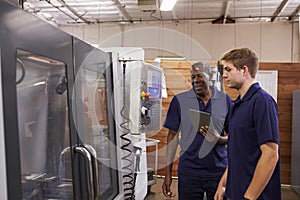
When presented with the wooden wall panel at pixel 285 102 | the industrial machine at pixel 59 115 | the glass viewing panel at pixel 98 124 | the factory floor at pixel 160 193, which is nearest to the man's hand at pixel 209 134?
the industrial machine at pixel 59 115

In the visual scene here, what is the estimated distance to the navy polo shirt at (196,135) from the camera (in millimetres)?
2293

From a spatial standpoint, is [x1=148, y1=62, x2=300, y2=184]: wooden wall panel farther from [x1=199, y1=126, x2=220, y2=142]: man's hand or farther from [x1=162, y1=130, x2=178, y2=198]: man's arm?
[x1=199, y1=126, x2=220, y2=142]: man's hand

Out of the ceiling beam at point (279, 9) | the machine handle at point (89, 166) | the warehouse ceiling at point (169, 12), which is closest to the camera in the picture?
the machine handle at point (89, 166)

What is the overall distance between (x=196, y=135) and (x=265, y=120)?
0.78m

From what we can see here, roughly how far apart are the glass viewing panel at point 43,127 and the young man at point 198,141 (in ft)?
3.98

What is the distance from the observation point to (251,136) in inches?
66.7

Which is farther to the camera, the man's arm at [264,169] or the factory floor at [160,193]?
the factory floor at [160,193]

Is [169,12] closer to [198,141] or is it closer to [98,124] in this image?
[198,141]

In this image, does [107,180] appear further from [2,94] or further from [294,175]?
[294,175]

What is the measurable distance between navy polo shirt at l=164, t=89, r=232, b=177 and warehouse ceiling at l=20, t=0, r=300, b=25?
8.71 feet

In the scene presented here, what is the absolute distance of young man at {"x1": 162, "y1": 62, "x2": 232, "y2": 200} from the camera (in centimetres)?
229

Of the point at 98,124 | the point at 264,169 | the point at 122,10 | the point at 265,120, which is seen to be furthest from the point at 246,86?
the point at 122,10

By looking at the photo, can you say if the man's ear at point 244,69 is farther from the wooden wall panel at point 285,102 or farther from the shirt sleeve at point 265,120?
the wooden wall panel at point 285,102

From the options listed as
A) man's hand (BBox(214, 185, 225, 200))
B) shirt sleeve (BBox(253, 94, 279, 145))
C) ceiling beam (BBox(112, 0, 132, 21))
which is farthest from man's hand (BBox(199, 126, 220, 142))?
ceiling beam (BBox(112, 0, 132, 21))
